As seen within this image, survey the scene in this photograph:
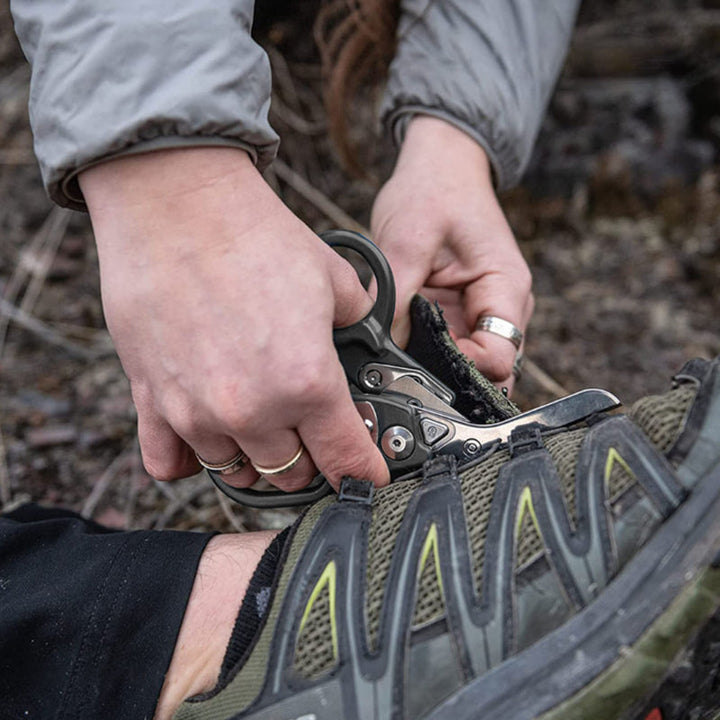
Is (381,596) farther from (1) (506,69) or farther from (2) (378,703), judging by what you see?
(1) (506,69)

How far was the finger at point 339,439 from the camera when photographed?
1.01 metres

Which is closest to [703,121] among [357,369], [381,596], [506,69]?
[506,69]

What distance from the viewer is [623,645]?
37.9 inches

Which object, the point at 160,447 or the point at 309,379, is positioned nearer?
the point at 309,379

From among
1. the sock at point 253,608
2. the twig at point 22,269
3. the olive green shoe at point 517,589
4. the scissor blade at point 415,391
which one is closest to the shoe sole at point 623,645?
the olive green shoe at point 517,589

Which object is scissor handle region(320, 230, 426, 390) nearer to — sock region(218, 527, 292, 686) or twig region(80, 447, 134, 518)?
sock region(218, 527, 292, 686)

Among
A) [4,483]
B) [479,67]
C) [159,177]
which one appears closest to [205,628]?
[159,177]

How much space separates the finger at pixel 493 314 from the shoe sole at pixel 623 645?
61 cm

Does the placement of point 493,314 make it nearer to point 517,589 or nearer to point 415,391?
point 415,391

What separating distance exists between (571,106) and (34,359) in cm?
262

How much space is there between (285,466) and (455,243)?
790 mm

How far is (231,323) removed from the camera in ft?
3.16

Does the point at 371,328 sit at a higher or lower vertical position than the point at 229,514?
higher

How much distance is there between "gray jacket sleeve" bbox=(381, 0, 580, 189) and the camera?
5.79 ft
